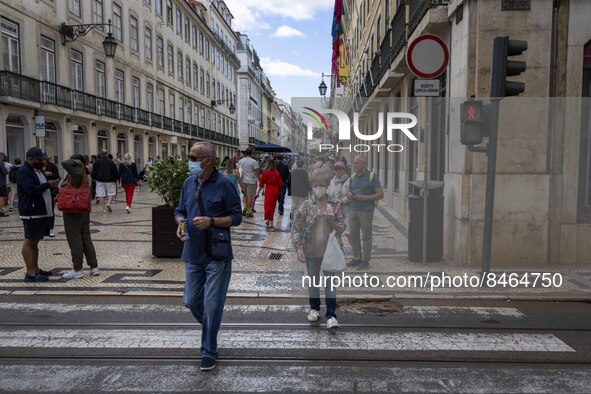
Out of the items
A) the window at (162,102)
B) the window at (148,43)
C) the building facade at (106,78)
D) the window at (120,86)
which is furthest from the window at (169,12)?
the window at (120,86)

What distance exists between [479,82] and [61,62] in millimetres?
21266

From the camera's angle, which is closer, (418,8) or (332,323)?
(332,323)

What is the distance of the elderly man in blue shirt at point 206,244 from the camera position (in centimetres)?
417

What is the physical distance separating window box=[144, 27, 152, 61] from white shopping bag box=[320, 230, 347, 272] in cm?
3306

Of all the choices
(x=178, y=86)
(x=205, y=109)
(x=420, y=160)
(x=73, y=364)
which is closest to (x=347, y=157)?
(x=420, y=160)

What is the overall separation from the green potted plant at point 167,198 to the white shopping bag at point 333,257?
362 centimetres

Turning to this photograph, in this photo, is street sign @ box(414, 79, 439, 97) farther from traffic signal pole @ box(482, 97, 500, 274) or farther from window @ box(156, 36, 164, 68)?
window @ box(156, 36, 164, 68)

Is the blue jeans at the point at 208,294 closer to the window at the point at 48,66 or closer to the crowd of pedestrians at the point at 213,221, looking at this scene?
the crowd of pedestrians at the point at 213,221

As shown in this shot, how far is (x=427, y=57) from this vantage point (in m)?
7.65

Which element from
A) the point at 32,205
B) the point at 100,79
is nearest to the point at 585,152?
the point at 32,205

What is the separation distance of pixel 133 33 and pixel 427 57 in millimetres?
29107

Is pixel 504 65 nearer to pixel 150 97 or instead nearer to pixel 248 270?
pixel 248 270

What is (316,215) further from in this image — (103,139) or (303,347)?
(103,139)

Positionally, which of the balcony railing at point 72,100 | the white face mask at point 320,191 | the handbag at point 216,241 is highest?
the balcony railing at point 72,100
